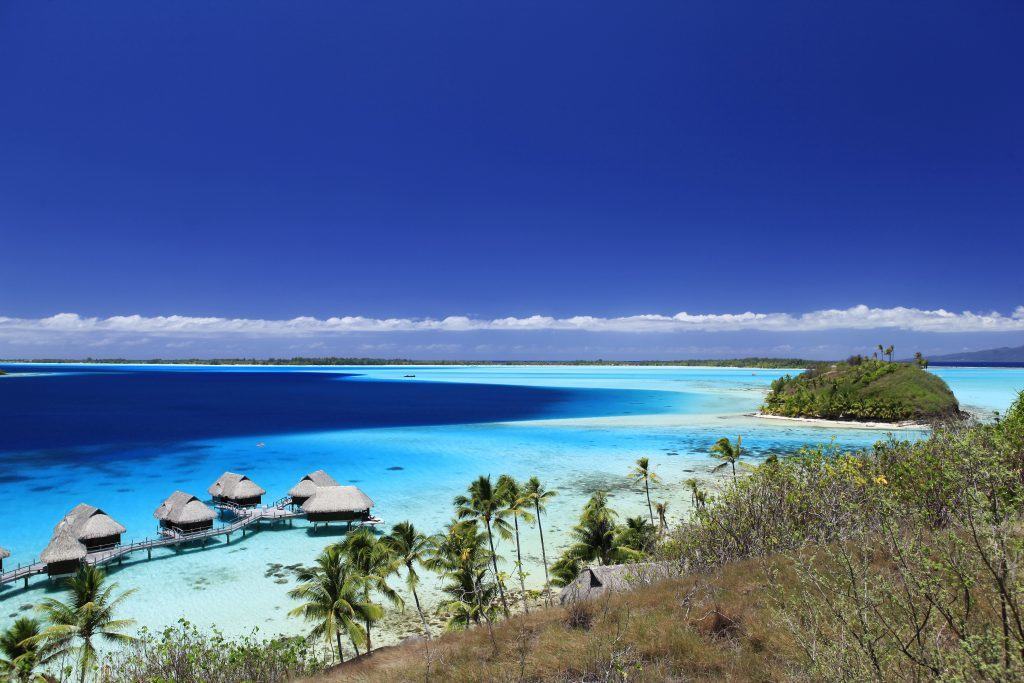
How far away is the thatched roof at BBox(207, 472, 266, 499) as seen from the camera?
33156 mm

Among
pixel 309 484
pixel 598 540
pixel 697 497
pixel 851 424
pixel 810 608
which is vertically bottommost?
pixel 851 424

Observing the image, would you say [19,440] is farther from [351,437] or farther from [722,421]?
[722,421]

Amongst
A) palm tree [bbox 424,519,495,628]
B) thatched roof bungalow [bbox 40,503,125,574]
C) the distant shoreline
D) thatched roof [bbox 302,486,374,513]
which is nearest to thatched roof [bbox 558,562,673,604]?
palm tree [bbox 424,519,495,628]

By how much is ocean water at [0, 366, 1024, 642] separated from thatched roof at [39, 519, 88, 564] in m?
1.18

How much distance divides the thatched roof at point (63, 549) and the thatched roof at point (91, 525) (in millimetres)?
579

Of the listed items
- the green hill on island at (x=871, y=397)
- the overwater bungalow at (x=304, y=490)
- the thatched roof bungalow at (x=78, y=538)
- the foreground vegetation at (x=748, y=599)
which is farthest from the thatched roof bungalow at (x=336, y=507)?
the green hill on island at (x=871, y=397)

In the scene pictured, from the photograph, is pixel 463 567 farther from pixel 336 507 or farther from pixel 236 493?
pixel 236 493

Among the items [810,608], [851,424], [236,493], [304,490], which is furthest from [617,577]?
[851,424]

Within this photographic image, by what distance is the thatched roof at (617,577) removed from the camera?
14.6 m

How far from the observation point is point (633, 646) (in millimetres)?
8734

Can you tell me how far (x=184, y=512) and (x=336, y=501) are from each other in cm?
849

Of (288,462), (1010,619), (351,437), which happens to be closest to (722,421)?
(351,437)

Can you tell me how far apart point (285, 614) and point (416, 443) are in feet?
124

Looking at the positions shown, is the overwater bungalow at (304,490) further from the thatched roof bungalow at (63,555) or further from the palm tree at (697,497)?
the palm tree at (697,497)
